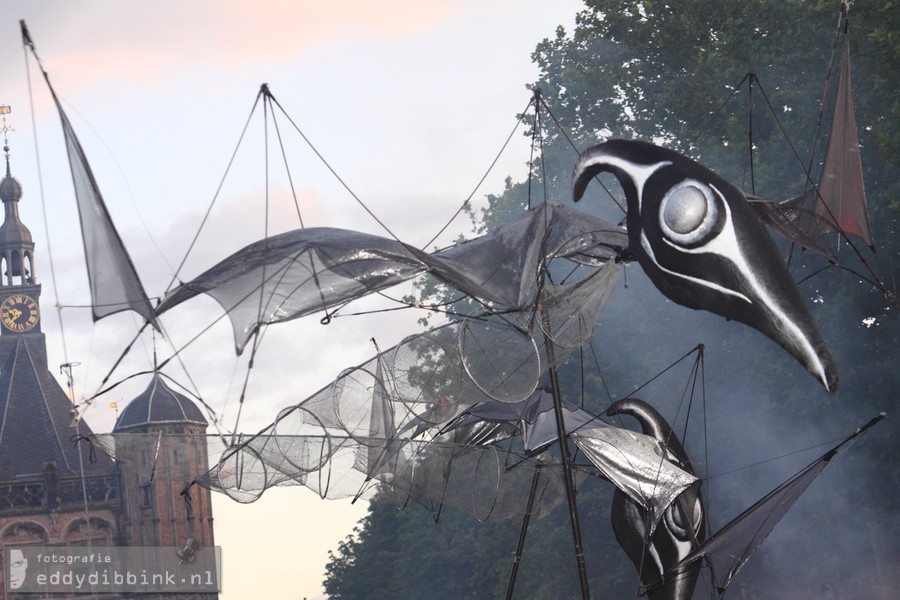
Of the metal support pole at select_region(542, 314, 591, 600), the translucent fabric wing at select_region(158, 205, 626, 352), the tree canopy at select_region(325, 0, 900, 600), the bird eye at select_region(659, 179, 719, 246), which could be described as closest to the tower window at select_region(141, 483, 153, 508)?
the tree canopy at select_region(325, 0, 900, 600)

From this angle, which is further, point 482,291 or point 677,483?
point 677,483

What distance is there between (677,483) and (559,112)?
83.5 ft

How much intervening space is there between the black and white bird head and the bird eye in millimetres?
10

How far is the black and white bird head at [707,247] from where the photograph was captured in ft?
54.5

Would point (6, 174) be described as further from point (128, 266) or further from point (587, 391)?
point (128, 266)

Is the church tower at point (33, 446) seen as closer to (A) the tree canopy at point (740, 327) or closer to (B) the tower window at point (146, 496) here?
(B) the tower window at point (146, 496)

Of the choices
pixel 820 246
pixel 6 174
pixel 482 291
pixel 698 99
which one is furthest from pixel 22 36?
pixel 6 174

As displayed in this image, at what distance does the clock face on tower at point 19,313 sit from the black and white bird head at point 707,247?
90691mm

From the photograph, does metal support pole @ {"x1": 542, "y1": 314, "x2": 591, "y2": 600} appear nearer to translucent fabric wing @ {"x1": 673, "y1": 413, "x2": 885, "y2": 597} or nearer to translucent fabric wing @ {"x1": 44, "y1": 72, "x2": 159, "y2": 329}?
translucent fabric wing @ {"x1": 673, "y1": 413, "x2": 885, "y2": 597}

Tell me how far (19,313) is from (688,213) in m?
91.7

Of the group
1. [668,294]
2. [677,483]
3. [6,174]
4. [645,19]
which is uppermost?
[6,174]

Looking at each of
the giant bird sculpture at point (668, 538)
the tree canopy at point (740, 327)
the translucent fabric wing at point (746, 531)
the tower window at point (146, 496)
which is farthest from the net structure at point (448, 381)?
the tower window at point (146, 496)

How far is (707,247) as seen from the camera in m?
17.1

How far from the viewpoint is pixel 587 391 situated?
44094mm
